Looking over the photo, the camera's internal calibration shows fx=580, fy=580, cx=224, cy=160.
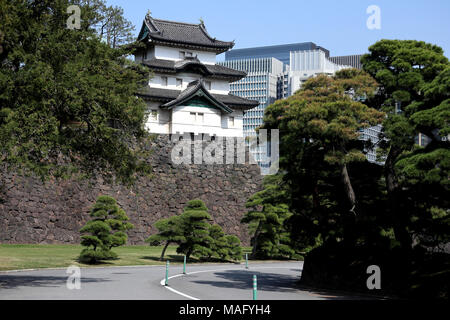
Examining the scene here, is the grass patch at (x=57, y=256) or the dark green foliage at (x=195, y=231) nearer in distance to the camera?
the grass patch at (x=57, y=256)

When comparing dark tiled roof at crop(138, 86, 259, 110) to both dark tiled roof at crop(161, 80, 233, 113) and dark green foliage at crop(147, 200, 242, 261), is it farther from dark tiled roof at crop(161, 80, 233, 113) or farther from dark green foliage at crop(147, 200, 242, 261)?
dark green foliage at crop(147, 200, 242, 261)

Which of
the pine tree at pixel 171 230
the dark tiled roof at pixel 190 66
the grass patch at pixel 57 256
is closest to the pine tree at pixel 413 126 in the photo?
the grass patch at pixel 57 256

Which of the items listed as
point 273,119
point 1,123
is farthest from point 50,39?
point 273,119

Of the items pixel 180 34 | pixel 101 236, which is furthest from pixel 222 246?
pixel 180 34

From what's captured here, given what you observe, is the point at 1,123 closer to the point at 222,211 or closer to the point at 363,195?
the point at 363,195

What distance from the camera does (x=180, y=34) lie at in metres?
63.6

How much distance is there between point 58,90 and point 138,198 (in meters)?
33.1

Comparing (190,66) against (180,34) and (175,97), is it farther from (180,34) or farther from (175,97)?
(180,34)

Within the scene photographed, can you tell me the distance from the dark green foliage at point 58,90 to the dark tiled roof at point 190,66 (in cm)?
3520

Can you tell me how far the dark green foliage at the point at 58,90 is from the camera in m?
19.1

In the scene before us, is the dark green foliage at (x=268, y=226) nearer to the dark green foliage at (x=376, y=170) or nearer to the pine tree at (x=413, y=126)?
the dark green foliage at (x=376, y=170)

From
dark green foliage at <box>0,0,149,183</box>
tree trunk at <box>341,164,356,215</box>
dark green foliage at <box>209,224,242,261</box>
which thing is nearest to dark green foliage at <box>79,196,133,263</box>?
dark green foliage at <box>209,224,242,261</box>

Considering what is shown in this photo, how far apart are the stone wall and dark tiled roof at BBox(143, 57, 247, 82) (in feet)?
24.1
